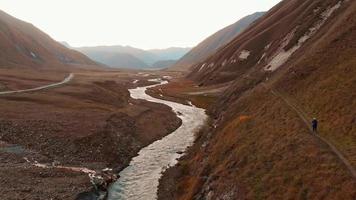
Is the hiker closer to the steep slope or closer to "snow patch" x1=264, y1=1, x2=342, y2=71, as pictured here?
the steep slope

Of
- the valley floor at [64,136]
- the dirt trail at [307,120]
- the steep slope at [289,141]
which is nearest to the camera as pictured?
the dirt trail at [307,120]

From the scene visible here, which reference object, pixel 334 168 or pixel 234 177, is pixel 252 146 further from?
pixel 334 168

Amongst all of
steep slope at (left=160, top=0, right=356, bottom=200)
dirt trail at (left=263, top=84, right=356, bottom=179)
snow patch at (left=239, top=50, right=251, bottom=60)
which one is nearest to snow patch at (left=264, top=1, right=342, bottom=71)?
steep slope at (left=160, top=0, right=356, bottom=200)

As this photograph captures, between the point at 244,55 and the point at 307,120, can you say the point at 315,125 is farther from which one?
the point at 244,55

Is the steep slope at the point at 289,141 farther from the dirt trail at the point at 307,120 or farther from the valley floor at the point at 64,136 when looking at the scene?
the valley floor at the point at 64,136

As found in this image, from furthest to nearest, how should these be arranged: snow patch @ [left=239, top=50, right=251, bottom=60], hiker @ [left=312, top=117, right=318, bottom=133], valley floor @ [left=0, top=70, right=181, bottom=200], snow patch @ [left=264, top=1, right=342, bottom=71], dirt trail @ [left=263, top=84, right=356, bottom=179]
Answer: snow patch @ [left=239, top=50, right=251, bottom=60] → snow patch @ [left=264, top=1, right=342, bottom=71] → valley floor @ [left=0, top=70, right=181, bottom=200] → hiker @ [left=312, top=117, right=318, bottom=133] → dirt trail @ [left=263, top=84, right=356, bottom=179]

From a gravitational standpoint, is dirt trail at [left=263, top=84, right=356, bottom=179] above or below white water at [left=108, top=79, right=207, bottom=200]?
above

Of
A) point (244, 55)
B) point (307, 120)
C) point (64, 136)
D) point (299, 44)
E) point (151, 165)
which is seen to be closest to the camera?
point (307, 120)

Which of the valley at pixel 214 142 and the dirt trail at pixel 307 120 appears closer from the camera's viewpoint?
the dirt trail at pixel 307 120

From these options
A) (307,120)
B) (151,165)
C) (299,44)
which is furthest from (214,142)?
(299,44)

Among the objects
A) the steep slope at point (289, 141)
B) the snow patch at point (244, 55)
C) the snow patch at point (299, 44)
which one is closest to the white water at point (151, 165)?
the steep slope at point (289, 141)
